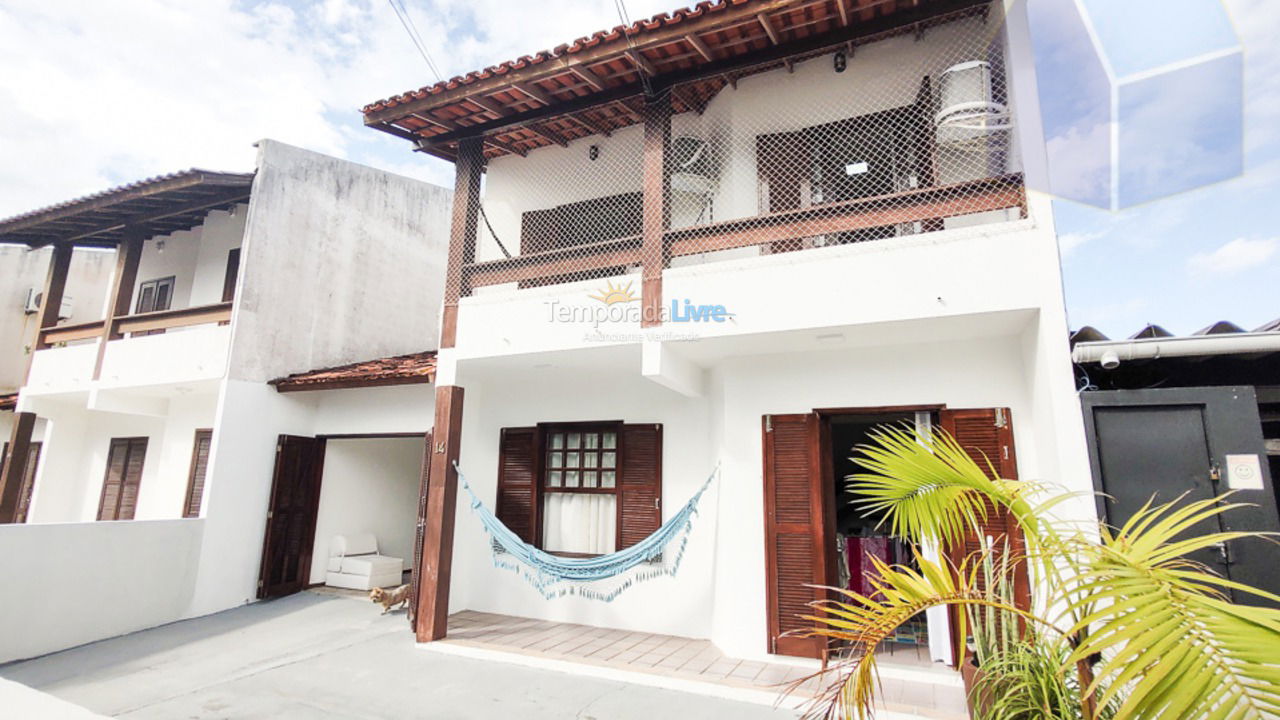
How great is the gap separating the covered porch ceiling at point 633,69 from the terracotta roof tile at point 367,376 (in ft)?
6.51

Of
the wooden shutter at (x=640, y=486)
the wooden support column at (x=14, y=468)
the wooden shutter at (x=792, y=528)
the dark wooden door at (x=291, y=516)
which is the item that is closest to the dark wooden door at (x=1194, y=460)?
the wooden shutter at (x=792, y=528)

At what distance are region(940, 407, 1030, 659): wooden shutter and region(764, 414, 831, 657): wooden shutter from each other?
837 mm

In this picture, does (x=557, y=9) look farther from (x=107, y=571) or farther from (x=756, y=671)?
(x=107, y=571)

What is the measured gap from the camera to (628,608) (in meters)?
4.88

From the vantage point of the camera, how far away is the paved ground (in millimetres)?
3381


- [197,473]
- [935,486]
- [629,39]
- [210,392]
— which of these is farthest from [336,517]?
[935,486]

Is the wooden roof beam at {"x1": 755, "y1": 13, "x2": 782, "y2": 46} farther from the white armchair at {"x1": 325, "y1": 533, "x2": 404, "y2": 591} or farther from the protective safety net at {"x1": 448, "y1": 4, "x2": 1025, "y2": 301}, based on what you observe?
→ the white armchair at {"x1": 325, "y1": 533, "x2": 404, "y2": 591}

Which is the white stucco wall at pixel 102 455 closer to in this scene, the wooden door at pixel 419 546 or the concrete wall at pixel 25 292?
the concrete wall at pixel 25 292

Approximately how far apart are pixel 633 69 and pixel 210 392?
6045 mm

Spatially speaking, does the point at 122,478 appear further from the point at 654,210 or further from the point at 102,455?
the point at 654,210

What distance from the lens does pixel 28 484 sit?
28.3 feet

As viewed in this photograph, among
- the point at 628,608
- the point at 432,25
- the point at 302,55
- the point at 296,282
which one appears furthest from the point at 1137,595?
the point at 296,282

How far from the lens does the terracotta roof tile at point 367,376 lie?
5.62m

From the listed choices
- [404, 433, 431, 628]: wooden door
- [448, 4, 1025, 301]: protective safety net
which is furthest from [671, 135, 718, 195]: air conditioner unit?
[404, 433, 431, 628]: wooden door
